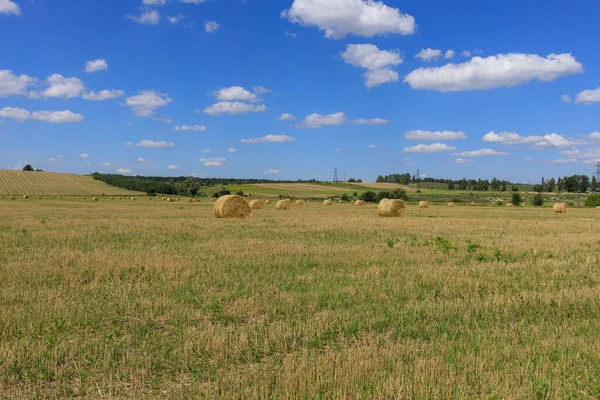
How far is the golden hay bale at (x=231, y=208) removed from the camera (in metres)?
28.4

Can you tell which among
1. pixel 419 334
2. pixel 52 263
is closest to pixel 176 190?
pixel 52 263

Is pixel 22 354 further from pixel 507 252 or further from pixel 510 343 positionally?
pixel 507 252

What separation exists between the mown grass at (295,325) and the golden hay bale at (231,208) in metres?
15.8

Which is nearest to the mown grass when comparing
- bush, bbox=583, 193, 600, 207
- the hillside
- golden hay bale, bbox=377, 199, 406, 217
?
golden hay bale, bbox=377, 199, 406, 217

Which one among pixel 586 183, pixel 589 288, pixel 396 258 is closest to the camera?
pixel 589 288

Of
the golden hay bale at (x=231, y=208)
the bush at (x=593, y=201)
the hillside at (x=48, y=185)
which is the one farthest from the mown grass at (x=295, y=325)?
the hillside at (x=48, y=185)

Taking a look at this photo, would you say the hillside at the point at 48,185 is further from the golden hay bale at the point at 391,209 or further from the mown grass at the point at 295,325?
the mown grass at the point at 295,325

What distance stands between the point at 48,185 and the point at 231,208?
272ft

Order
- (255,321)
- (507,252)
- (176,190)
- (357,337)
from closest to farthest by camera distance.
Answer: (357,337) → (255,321) → (507,252) → (176,190)

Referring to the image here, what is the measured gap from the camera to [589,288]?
870 centimetres

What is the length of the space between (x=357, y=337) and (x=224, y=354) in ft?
5.92

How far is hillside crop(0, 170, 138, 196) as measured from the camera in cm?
8450

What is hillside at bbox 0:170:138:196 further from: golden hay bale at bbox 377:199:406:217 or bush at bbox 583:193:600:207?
bush at bbox 583:193:600:207

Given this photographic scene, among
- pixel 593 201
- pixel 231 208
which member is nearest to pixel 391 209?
pixel 231 208
